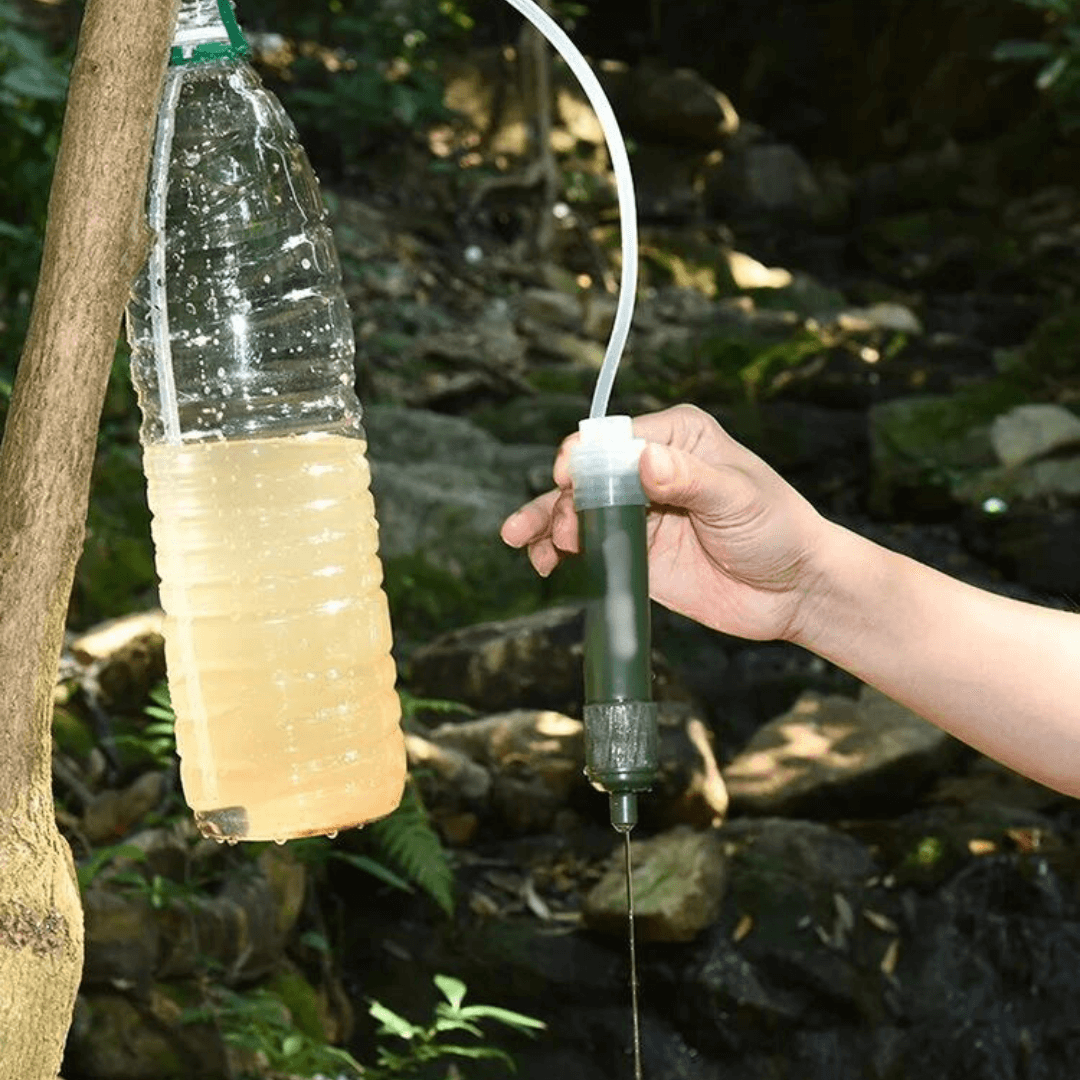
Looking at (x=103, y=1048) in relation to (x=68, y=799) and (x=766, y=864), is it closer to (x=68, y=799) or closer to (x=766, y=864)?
(x=68, y=799)

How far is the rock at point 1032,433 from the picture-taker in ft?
30.9

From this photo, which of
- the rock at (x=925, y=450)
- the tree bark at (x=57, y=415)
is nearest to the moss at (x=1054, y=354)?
the rock at (x=925, y=450)

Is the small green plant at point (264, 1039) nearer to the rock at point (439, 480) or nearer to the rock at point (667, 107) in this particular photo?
the rock at point (439, 480)

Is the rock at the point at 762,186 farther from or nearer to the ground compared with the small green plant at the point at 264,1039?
nearer to the ground

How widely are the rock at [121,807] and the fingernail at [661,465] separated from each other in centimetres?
328

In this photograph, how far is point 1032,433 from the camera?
960 cm

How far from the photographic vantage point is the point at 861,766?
5.96 m

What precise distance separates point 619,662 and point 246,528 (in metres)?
0.46

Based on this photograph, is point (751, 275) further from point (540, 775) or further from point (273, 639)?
point (273, 639)

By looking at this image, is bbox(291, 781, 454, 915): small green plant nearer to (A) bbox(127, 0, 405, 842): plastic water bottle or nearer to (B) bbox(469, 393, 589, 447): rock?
(A) bbox(127, 0, 405, 842): plastic water bottle

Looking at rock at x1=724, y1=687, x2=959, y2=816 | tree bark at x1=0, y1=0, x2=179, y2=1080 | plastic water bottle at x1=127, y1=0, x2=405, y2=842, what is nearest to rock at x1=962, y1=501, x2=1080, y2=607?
rock at x1=724, y1=687, x2=959, y2=816

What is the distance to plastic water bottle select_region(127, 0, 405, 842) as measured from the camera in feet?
5.09

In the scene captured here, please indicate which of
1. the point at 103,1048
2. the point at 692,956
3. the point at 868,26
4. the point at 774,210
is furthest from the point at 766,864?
the point at 868,26

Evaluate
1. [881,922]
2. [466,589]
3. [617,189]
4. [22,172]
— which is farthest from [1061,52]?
[617,189]
